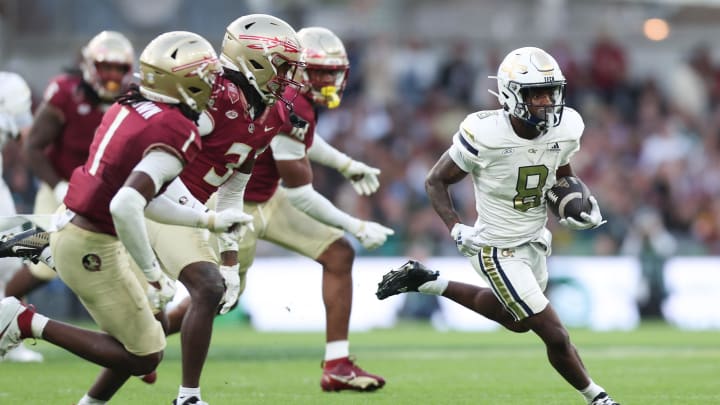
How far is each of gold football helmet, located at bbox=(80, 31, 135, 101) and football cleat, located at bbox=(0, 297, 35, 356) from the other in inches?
147

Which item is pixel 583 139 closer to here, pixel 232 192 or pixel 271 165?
pixel 271 165

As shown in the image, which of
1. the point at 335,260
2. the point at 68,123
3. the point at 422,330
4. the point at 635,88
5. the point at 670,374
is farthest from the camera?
the point at 635,88

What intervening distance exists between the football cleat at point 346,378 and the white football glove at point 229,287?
112 centimetres


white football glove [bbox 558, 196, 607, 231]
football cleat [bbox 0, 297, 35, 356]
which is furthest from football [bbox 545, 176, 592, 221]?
football cleat [bbox 0, 297, 35, 356]

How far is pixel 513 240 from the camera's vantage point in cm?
684

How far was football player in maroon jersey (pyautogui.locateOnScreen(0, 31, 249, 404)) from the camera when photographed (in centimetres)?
576

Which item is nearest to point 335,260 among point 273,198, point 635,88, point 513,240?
point 273,198

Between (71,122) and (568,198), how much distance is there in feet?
15.0

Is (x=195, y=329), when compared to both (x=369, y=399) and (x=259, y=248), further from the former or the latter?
(x=259, y=248)

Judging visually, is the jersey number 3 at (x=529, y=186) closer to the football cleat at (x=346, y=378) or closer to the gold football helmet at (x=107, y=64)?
the football cleat at (x=346, y=378)

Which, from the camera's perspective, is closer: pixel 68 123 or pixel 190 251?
pixel 190 251

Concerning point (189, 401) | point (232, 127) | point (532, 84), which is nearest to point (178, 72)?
point (232, 127)

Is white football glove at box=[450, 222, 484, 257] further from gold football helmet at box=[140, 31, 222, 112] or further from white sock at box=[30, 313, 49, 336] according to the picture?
white sock at box=[30, 313, 49, 336]

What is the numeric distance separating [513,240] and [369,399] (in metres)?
1.30
